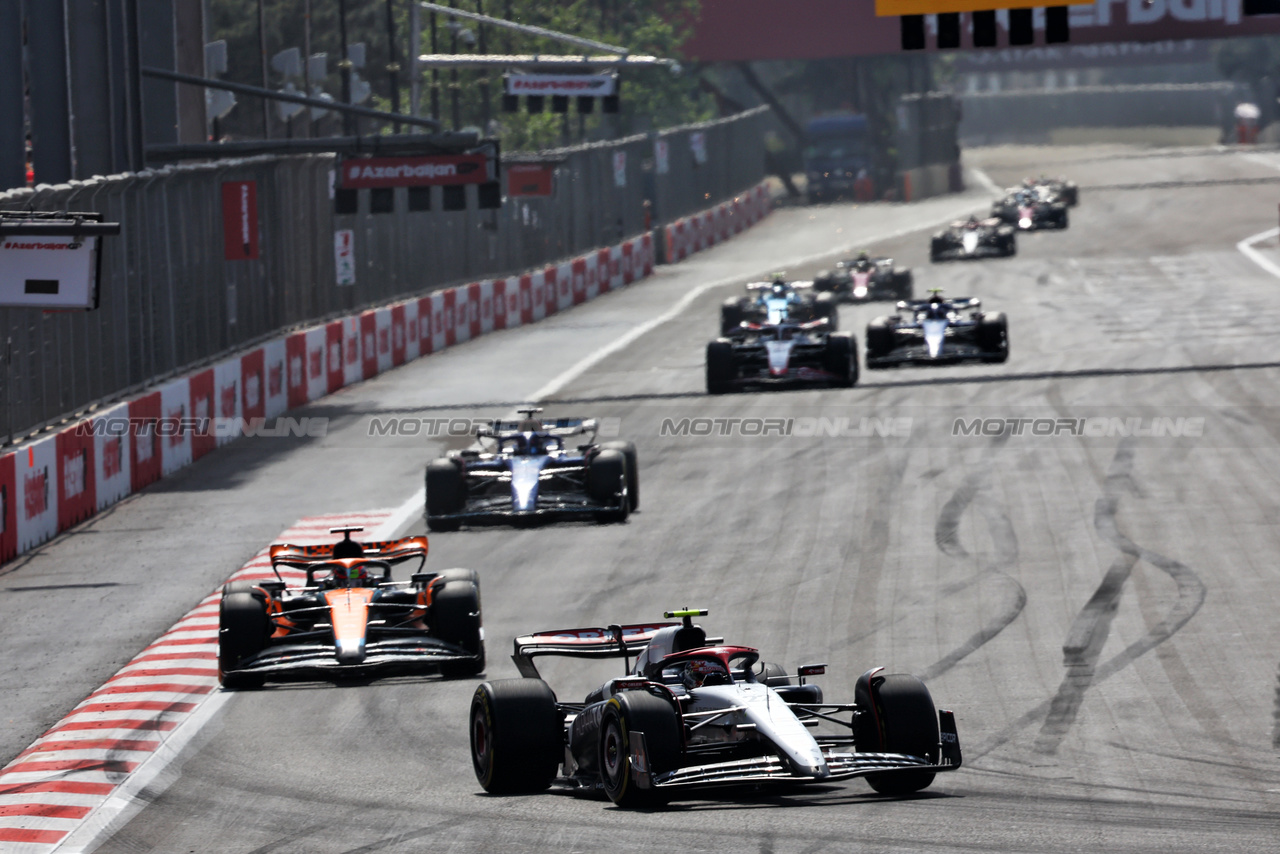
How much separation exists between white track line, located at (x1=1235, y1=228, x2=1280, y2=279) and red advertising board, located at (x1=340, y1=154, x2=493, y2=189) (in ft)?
62.0

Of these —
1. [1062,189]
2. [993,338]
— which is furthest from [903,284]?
[1062,189]

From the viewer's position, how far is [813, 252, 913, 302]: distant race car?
→ 35625mm

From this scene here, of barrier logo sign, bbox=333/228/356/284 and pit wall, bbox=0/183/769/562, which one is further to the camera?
barrier logo sign, bbox=333/228/356/284

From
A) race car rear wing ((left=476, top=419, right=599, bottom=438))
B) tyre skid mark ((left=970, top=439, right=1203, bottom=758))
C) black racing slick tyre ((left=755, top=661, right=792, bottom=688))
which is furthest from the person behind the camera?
race car rear wing ((left=476, top=419, right=599, bottom=438))

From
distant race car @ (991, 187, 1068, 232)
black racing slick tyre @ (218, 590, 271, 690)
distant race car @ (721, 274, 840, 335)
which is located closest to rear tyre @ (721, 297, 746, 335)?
distant race car @ (721, 274, 840, 335)

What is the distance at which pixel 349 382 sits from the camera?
28547 millimetres

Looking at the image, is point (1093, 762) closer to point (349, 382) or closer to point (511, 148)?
point (349, 382)

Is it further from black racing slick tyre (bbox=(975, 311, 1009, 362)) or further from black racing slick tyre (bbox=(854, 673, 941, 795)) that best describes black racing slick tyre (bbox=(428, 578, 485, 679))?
black racing slick tyre (bbox=(975, 311, 1009, 362))

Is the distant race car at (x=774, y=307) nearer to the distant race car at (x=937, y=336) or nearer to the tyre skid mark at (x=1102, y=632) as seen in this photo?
the distant race car at (x=937, y=336)

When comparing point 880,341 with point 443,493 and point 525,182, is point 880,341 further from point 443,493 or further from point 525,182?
point 525,182

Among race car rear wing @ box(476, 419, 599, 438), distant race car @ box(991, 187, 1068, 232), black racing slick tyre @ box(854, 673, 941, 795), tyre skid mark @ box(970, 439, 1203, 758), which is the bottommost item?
tyre skid mark @ box(970, 439, 1203, 758)

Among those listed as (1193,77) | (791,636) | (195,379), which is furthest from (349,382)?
(1193,77)

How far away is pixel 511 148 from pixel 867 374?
123ft

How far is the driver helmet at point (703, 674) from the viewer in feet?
31.8
